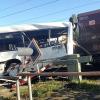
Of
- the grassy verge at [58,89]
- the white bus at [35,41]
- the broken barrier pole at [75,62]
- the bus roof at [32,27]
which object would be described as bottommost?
the grassy verge at [58,89]

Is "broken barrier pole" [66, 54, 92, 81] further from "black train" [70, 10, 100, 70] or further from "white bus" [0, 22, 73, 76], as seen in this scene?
"black train" [70, 10, 100, 70]

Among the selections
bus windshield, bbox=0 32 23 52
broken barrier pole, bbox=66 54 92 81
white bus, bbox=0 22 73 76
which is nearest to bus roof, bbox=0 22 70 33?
white bus, bbox=0 22 73 76

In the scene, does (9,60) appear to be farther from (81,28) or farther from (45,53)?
(81,28)

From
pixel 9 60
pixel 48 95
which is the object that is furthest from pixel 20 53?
pixel 48 95

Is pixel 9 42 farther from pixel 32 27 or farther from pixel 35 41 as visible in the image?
pixel 35 41

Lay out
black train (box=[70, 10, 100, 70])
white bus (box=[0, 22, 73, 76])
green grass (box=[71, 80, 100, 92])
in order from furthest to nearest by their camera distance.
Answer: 1. black train (box=[70, 10, 100, 70])
2. white bus (box=[0, 22, 73, 76])
3. green grass (box=[71, 80, 100, 92])

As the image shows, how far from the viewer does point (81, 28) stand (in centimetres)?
1825

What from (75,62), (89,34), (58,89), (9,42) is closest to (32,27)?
(9,42)

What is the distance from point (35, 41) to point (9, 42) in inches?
68.1

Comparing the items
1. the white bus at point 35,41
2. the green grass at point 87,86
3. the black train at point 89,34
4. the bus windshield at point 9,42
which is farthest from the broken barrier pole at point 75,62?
the bus windshield at point 9,42

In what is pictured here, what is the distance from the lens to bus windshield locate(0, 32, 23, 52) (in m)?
18.4

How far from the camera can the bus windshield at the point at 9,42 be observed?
60.2ft

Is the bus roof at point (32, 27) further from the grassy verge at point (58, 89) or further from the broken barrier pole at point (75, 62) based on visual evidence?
the grassy verge at point (58, 89)

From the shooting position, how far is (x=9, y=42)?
18453 millimetres
